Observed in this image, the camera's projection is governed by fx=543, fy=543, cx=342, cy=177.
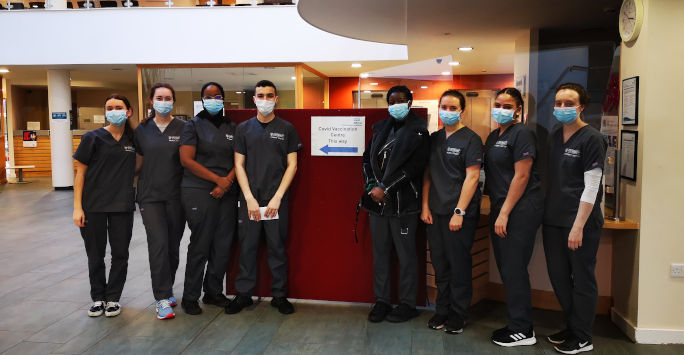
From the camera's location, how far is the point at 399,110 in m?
3.56

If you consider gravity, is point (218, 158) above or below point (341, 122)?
below

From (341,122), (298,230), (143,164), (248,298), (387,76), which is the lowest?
(248,298)

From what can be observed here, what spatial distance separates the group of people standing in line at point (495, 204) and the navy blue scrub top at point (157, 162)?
1327 millimetres

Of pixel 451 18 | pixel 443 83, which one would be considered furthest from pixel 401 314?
pixel 443 83

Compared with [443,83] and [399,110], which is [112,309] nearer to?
[399,110]

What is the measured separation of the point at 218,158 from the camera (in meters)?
3.80

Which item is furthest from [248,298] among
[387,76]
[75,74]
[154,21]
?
[75,74]

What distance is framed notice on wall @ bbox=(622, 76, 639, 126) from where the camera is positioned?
3311mm

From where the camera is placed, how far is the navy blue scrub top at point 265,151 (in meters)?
3.76

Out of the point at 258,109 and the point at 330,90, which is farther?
the point at 330,90

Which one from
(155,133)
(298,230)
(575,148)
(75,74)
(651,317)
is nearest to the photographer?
(575,148)

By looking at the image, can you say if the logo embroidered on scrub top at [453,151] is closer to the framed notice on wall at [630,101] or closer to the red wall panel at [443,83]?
the framed notice on wall at [630,101]

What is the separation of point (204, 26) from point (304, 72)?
2.19m

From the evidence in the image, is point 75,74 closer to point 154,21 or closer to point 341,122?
point 154,21
